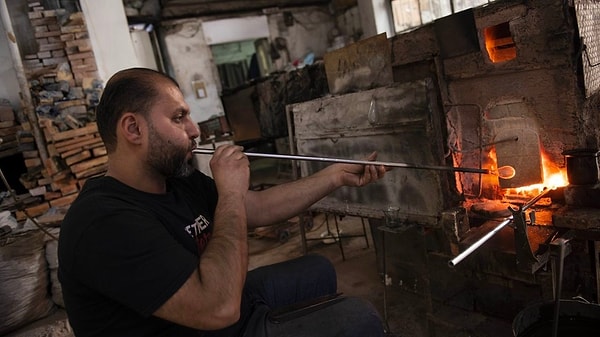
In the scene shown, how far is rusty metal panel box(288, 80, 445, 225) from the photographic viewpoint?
2693mm

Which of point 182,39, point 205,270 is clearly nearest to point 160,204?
point 205,270

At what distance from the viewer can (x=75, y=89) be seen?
6.26 metres

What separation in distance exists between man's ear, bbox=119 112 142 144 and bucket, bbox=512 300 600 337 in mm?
1929

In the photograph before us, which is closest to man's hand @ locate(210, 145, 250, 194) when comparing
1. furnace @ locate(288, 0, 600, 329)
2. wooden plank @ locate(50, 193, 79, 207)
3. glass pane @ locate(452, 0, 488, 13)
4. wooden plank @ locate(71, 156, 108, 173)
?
furnace @ locate(288, 0, 600, 329)

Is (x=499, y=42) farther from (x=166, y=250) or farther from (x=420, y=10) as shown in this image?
(x=420, y=10)

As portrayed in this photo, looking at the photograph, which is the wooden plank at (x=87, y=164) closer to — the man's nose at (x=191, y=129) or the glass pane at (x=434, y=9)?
the man's nose at (x=191, y=129)

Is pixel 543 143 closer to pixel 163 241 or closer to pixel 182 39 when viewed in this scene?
pixel 163 241

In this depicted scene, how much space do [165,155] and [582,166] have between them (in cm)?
226

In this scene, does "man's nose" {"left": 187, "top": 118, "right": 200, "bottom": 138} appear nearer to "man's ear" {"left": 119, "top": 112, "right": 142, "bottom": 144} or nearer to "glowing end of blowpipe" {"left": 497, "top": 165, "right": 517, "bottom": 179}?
"man's ear" {"left": 119, "top": 112, "right": 142, "bottom": 144}

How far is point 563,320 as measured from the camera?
189 cm

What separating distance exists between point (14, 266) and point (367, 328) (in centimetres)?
371

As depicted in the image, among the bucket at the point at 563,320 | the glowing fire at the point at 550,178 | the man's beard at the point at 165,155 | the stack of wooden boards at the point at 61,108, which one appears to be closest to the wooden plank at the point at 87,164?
the stack of wooden boards at the point at 61,108

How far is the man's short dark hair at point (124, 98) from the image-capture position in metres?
1.61

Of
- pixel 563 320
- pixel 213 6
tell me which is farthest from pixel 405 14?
pixel 563 320
